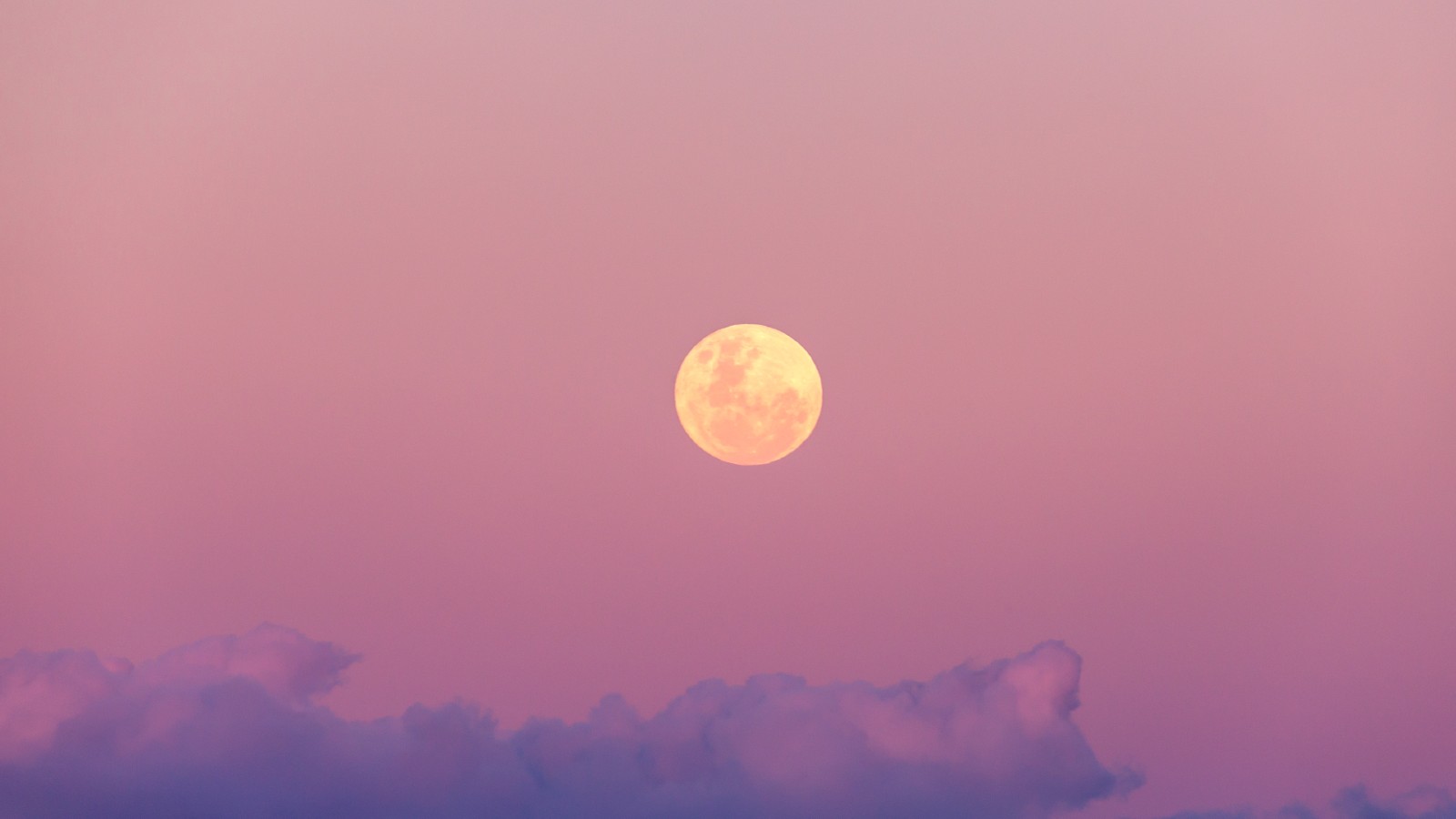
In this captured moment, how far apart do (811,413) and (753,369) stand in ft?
15.3

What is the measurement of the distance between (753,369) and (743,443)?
4.41 m

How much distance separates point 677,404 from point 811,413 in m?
8.00

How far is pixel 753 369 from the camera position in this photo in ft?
260

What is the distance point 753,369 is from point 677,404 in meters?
5.44

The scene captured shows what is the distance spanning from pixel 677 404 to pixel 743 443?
474 centimetres

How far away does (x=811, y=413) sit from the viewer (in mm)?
81062

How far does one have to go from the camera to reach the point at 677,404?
3214 inches

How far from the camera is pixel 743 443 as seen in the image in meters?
80.1

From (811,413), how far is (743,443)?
453cm
